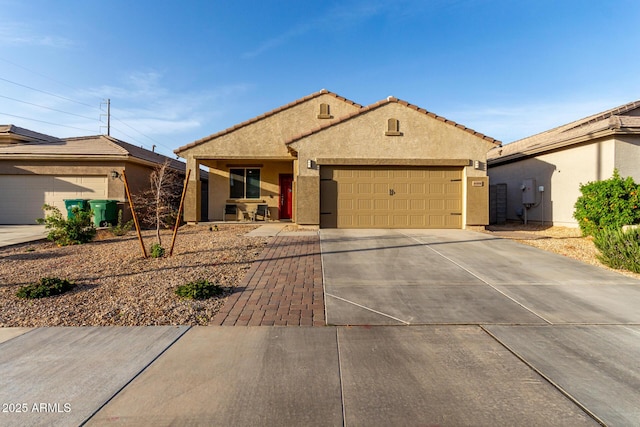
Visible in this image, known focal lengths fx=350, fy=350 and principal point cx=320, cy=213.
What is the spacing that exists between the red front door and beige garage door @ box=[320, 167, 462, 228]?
14.0ft

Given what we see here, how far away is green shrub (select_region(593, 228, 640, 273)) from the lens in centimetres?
696

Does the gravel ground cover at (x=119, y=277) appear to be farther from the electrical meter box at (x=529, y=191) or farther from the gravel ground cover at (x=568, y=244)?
the electrical meter box at (x=529, y=191)

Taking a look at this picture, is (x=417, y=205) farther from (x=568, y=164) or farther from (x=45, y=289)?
(x=45, y=289)

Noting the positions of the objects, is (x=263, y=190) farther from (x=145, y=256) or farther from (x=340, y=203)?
(x=145, y=256)

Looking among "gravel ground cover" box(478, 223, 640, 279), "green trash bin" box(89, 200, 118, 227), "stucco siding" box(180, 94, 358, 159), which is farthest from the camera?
"stucco siding" box(180, 94, 358, 159)

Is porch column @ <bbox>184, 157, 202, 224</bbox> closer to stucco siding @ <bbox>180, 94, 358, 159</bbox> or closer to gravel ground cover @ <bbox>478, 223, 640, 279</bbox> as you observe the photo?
stucco siding @ <bbox>180, 94, 358, 159</bbox>

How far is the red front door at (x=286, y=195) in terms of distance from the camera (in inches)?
673

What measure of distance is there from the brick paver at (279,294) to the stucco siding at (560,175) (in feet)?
37.8

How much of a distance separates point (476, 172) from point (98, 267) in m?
12.2

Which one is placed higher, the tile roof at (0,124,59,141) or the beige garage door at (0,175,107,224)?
the tile roof at (0,124,59,141)

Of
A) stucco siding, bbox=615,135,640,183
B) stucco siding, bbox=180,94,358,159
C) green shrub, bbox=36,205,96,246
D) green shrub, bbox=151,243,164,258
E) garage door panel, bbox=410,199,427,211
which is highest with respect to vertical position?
stucco siding, bbox=180,94,358,159

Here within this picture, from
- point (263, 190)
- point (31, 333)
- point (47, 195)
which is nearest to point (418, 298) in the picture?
point (31, 333)

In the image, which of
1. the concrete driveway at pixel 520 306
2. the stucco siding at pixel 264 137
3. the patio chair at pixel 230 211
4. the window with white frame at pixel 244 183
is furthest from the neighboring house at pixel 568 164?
the patio chair at pixel 230 211

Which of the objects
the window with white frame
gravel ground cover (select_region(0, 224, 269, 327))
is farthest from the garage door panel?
the window with white frame
